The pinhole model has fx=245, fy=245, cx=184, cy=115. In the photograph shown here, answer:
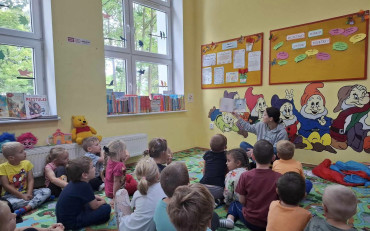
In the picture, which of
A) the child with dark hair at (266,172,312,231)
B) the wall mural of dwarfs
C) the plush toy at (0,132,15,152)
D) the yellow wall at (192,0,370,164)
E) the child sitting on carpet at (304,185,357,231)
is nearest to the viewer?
the child sitting on carpet at (304,185,357,231)

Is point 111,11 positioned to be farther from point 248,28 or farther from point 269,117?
point 269,117

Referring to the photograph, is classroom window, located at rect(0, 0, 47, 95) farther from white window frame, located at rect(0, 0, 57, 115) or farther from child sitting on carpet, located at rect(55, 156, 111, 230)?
child sitting on carpet, located at rect(55, 156, 111, 230)

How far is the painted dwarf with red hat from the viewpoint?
3.59 m

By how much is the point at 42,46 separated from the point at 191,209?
338 cm

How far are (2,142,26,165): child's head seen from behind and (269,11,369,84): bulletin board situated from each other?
3632mm

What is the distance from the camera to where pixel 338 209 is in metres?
1.19

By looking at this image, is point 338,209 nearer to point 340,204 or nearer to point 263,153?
point 340,204

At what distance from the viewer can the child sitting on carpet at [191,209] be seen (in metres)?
0.93

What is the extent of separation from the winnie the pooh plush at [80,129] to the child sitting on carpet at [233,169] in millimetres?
2050

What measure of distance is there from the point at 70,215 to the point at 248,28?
12.8 ft

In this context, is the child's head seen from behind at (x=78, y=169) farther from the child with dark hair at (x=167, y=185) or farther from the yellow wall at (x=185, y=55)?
the yellow wall at (x=185, y=55)

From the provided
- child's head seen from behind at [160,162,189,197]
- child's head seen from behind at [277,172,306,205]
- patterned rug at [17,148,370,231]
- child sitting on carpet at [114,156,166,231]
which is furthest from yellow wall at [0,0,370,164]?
child's head seen from behind at [277,172,306,205]

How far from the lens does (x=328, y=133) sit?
357 centimetres

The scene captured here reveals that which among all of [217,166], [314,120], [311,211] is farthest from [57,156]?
[314,120]
